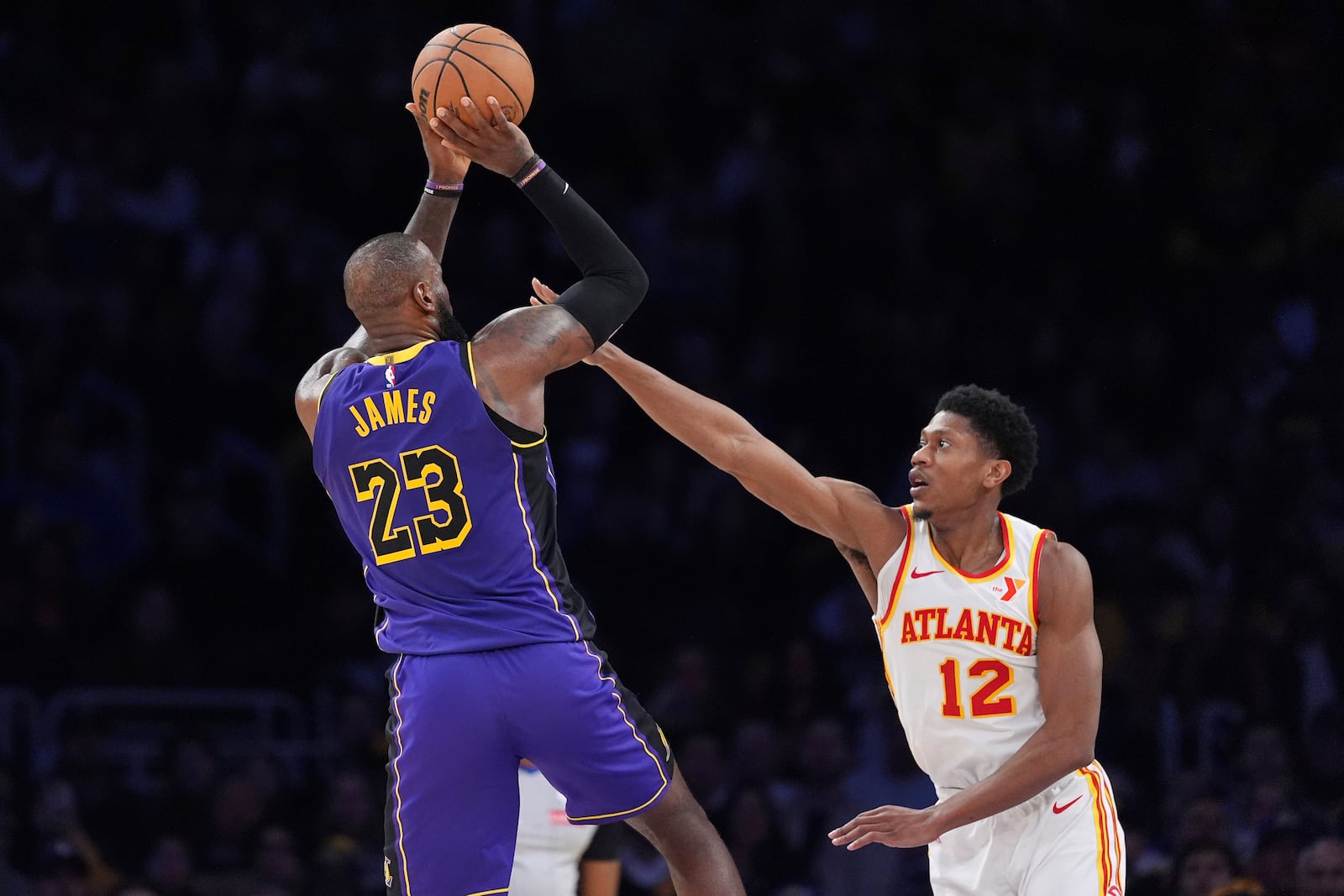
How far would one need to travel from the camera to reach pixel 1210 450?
34.0 feet

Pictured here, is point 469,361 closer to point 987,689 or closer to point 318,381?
point 318,381

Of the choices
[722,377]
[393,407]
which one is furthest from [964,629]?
[722,377]

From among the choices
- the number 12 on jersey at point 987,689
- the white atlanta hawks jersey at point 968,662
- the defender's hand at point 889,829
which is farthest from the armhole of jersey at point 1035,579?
the defender's hand at point 889,829

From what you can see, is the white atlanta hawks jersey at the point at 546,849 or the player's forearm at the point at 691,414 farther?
the white atlanta hawks jersey at the point at 546,849

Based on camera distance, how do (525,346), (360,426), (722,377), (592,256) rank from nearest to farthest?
(525,346), (360,426), (592,256), (722,377)

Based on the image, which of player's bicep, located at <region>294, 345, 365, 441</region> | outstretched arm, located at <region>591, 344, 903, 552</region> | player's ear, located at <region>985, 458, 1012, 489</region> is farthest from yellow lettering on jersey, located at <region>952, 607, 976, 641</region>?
player's bicep, located at <region>294, 345, 365, 441</region>

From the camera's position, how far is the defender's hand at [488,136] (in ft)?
13.9

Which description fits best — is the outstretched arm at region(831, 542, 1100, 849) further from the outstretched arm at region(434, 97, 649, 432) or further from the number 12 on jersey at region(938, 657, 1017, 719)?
the outstretched arm at region(434, 97, 649, 432)

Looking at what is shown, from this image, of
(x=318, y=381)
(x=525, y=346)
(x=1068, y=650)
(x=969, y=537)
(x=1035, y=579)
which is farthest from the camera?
(x=969, y=537)

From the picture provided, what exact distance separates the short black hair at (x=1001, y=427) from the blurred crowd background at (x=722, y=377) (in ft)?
11.2

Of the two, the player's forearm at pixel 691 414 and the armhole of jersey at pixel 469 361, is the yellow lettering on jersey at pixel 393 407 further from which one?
the player's forearm at pixel 691 414

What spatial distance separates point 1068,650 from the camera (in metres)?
4.63

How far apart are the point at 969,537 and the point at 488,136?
185cm

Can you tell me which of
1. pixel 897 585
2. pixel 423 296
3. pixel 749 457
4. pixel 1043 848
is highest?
pixel 423 296
